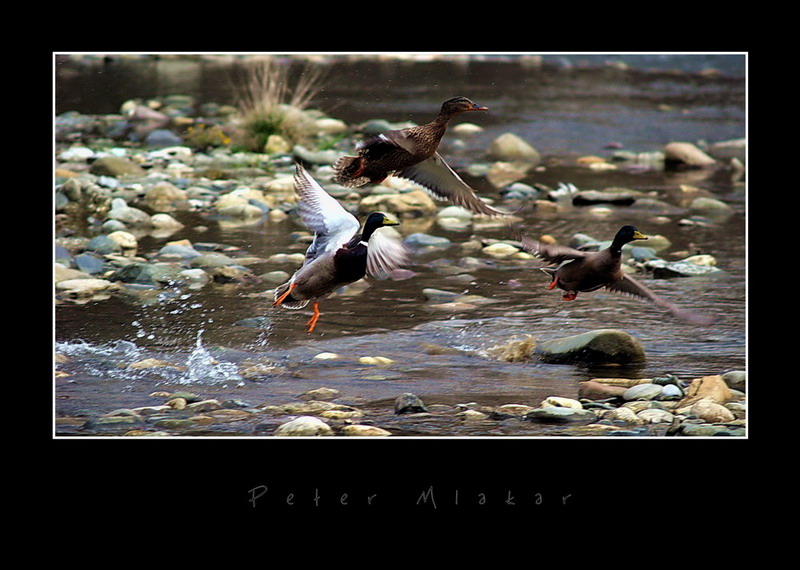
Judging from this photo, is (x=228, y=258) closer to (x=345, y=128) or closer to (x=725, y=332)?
(x=725, y=332)

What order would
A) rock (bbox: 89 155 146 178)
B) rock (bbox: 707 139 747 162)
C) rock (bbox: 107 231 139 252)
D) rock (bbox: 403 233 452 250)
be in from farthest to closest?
rock (bbox: 707 139 747 162) < rock (bbox: 89 155 146 178) < rock (bbox: 403 233 452 250) < rock (bbox: 107 231 139 252)

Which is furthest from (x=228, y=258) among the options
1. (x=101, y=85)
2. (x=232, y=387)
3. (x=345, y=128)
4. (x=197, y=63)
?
(x=197, y=63)

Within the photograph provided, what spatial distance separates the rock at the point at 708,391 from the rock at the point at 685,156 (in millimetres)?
6290

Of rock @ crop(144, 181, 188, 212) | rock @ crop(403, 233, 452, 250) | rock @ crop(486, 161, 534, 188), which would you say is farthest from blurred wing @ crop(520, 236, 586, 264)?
rock @ crop(486, 161, 534, 188)

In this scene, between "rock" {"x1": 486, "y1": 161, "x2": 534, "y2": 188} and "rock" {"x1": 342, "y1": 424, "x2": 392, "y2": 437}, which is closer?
"rock" {"x1": 342, "y1": 424, "x2": 392, "y2": 437}

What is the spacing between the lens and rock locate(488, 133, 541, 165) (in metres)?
11.5

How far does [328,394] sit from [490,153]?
251 inches

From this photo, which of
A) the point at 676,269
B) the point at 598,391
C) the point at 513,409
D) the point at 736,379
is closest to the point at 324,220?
the point at 513,409

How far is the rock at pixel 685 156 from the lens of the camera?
38.1 feet

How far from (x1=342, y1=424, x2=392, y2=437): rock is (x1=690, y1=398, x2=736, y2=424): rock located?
62.3 inches

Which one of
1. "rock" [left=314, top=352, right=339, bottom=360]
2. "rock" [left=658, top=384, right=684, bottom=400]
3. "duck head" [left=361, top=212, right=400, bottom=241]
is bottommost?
"rock" [left=658, top=384, right=684, bottom=400]

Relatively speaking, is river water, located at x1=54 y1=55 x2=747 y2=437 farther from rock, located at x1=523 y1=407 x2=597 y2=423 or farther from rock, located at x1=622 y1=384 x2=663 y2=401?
rock, located at x1=622 y1=384 x2=663 y2=401

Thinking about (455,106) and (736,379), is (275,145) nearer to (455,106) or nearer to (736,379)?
(455,106)

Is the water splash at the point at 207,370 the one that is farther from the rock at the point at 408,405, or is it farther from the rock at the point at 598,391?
the rock at the point at 598,391
